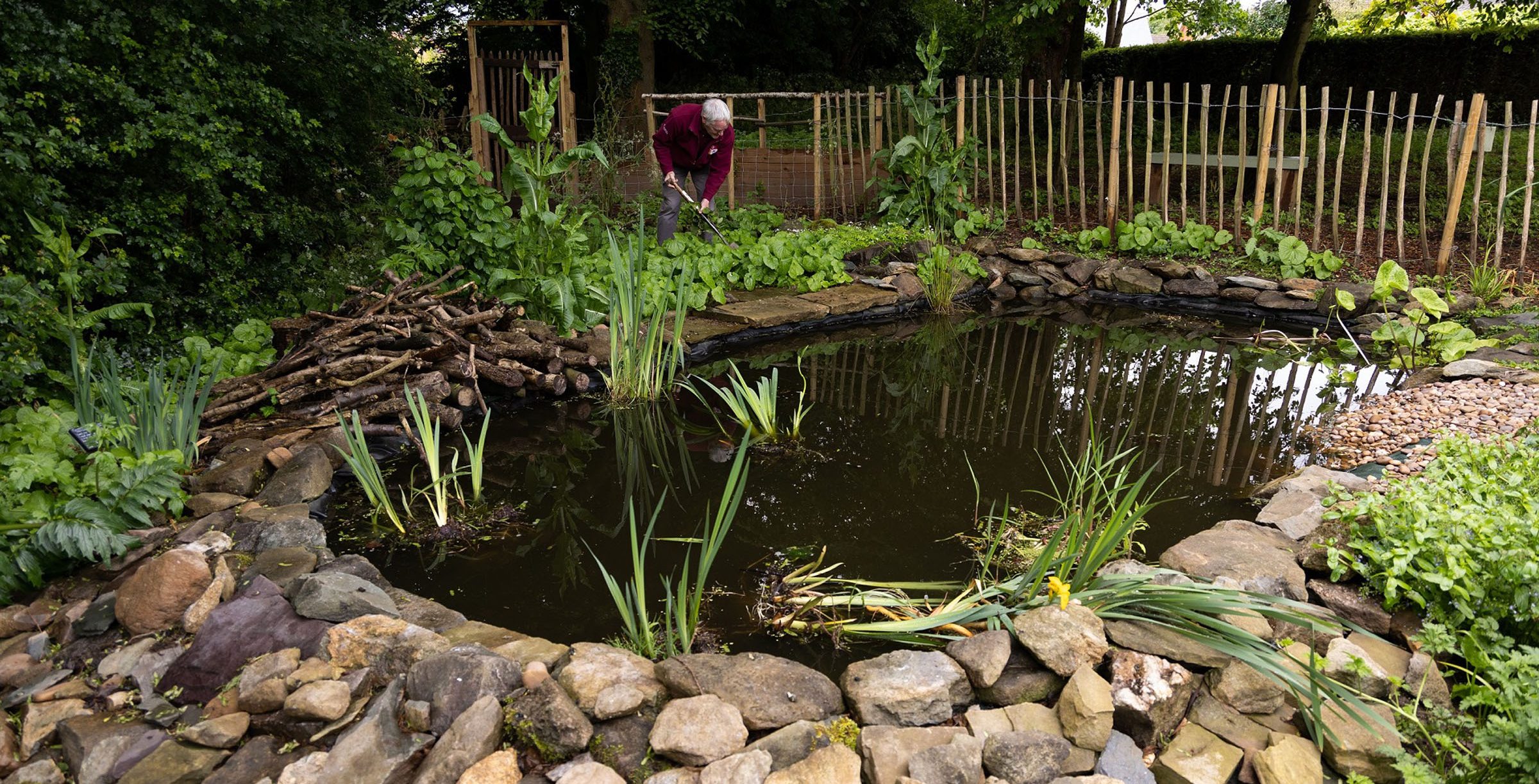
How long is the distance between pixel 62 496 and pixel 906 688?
2892 mm

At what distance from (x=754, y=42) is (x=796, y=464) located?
13956mm

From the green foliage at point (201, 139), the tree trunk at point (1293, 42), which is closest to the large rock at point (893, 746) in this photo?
the green foliage at point (201, 139)

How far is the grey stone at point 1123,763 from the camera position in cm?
222

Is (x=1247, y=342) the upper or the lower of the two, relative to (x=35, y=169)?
lower

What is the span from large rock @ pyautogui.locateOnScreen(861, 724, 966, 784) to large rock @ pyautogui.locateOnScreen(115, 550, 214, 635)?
2057mm

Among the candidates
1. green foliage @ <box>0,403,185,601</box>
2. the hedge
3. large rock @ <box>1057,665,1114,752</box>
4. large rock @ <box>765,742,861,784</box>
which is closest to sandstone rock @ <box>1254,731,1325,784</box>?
large rock @ <box>1057,665,1114,752</box>

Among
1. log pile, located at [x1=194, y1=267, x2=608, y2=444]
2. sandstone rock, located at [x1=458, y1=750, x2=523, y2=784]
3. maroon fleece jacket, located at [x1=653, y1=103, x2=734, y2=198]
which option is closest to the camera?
sandstone rock, located at [x1=458, y1=750, x2=523, y2=784]

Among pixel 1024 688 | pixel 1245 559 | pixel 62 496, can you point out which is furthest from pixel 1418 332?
pixel 62 496

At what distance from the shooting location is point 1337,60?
14383 millimetres

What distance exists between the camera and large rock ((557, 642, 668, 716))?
237 centimetres

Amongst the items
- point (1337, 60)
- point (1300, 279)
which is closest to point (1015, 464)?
point (1300, 279)

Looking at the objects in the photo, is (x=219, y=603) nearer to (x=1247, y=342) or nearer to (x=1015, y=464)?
(x=1015, y=464)

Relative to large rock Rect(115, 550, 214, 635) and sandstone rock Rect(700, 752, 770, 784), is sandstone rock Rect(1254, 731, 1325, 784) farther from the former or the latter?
large rock Rect(115, 550, 214, 635)

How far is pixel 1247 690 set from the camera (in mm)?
2402
